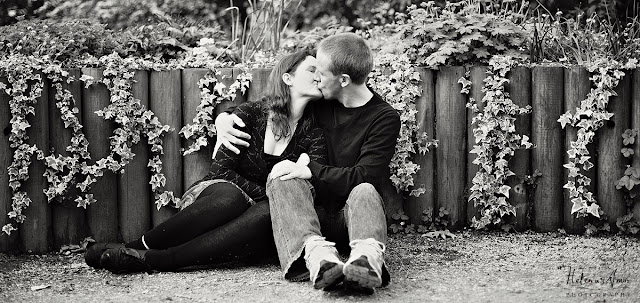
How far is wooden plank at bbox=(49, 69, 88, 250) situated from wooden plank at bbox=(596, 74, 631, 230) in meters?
2.78

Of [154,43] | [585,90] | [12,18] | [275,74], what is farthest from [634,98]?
[12,18]

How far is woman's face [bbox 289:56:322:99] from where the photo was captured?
13.3ft

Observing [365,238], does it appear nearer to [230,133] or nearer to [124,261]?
[230,133]

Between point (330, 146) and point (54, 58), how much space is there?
1.58m

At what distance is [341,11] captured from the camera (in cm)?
1065

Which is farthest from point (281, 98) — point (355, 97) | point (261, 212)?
point (261, 212)

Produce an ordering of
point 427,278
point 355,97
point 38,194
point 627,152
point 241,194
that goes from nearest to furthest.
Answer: point 427,278 → point 241,194 → point 355,97 → point 38,194 → point 627,152

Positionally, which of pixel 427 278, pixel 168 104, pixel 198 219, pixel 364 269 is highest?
pixel 168 104

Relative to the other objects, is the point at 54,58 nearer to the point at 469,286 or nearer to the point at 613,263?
the point at 469,286

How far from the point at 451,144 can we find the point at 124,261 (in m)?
1.89

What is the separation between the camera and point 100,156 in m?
4.38

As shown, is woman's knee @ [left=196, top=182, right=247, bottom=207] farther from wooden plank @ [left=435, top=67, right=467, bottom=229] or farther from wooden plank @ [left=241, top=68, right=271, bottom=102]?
wooden plank @ [left=435, top=67, right=467, bottom=229]

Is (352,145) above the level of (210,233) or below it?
above

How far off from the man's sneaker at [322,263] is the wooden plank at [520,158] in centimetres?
157
